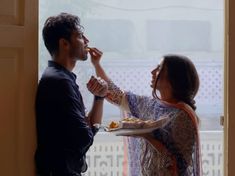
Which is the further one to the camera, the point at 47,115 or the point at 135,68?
the point at 135,68

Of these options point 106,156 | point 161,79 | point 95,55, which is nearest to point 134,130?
point 161,79

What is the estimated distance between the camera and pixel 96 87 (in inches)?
76.0

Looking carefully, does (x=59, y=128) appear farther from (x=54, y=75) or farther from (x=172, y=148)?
(x=172, y=148)

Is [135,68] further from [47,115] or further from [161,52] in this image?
[47,115]

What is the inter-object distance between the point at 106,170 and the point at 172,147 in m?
0.56

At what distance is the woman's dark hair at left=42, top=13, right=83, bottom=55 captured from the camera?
183 centimetres

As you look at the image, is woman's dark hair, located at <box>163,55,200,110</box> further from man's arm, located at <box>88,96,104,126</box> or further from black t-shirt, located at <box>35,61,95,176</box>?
black t-shirt, located at <box>35,61,95,176</box>

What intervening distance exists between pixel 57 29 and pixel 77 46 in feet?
0.38

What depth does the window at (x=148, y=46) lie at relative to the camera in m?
2.31

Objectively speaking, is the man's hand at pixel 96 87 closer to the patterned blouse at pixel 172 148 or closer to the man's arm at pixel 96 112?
the man's arm at pixel 96 112

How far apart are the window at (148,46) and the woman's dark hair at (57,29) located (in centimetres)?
41

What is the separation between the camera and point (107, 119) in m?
2.29

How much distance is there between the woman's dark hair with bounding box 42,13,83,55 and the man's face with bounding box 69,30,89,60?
0.02m

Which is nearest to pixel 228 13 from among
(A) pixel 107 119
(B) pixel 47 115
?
(A) pixel 107 119
